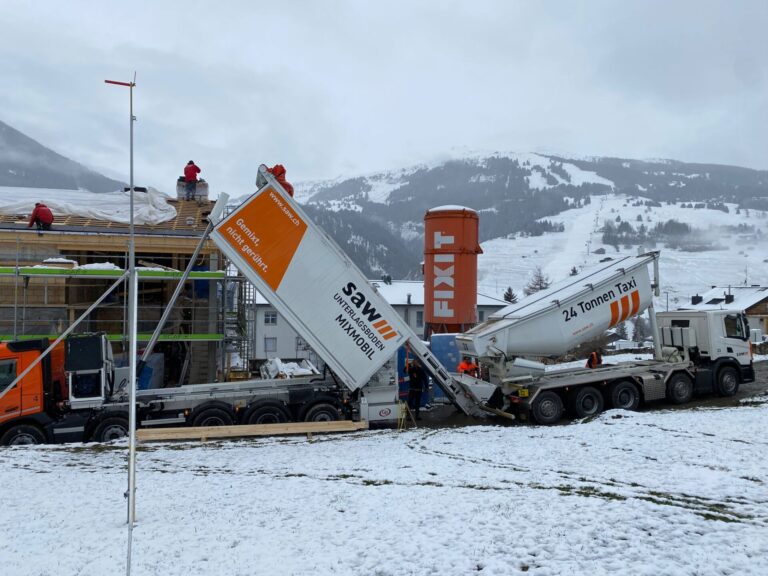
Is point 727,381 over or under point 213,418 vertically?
over

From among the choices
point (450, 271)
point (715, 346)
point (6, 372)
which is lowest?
point (6, 372)

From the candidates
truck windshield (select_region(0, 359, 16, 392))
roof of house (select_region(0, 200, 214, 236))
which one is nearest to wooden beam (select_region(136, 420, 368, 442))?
truck windshield (select_region(0, 359, 16, 392))

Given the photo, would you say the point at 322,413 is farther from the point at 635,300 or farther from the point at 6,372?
the point at 635,300

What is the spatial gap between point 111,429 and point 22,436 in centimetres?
162

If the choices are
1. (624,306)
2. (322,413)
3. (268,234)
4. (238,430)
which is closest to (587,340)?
(624,306)

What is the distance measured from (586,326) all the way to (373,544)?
9.41m

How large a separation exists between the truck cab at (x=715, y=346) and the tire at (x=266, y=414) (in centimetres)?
1109

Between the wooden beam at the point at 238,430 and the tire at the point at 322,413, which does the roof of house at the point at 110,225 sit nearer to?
the wooden beam at the point at 238,430

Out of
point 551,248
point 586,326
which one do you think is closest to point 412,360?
point 586,326

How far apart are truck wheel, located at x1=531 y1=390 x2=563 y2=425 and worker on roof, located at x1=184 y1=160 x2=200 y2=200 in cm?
1551

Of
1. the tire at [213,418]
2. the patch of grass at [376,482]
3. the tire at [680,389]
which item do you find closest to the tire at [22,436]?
the tire at [213,418]

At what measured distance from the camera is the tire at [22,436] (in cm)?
1105

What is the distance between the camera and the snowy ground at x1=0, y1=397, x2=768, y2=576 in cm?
569

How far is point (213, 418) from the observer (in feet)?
40.5
